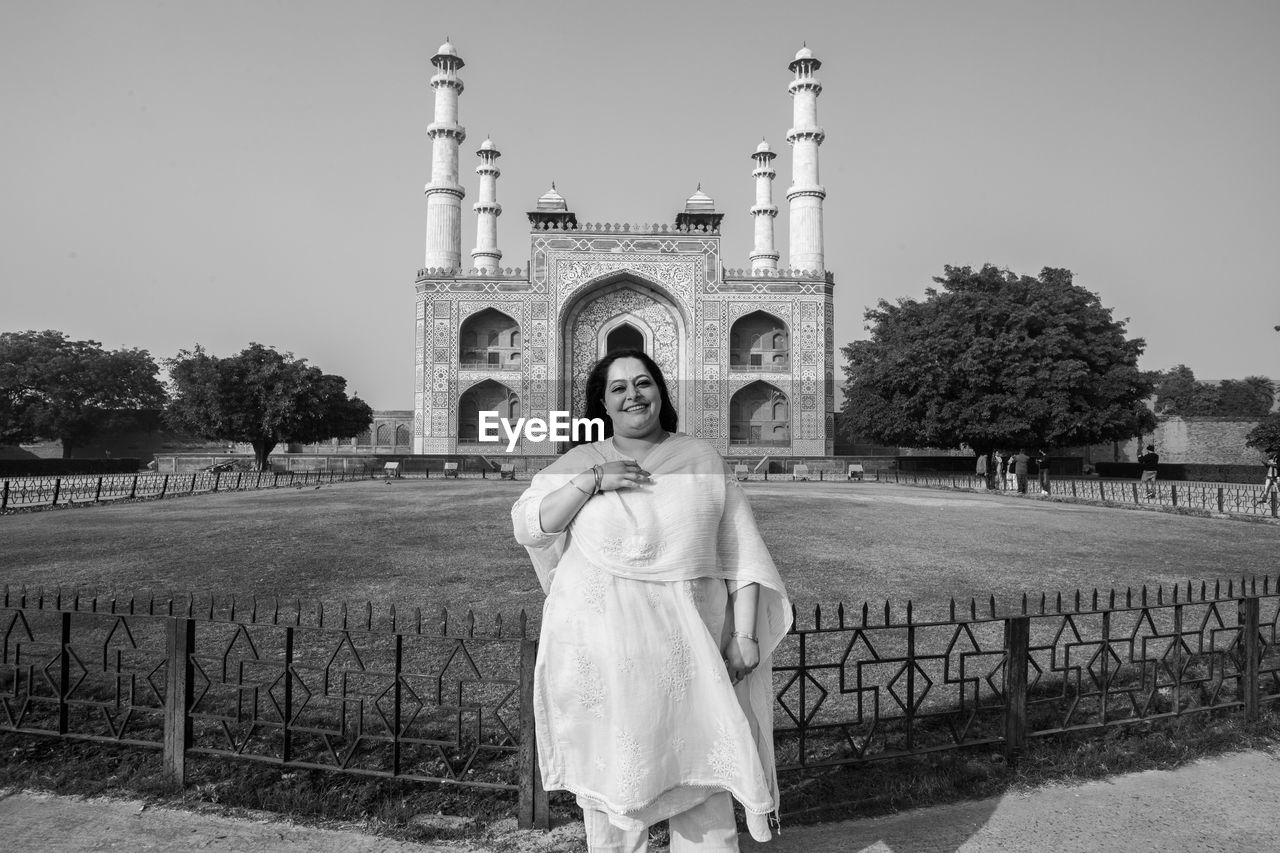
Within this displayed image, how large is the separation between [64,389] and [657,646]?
40743 millimetres

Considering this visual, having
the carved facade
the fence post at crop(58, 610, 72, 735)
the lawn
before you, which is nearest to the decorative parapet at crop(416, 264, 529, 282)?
the carved facade

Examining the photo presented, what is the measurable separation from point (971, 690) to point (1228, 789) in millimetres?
1158

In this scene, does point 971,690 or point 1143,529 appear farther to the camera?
point 1143,529

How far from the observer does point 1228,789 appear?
3.00 m

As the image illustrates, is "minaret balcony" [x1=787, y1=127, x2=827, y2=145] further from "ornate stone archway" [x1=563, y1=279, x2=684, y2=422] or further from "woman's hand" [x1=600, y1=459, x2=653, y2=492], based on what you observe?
"woman's hand" [x1=600, y1=459, x2=653, y2=492]

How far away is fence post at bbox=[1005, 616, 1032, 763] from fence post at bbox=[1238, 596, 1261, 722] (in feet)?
4.14

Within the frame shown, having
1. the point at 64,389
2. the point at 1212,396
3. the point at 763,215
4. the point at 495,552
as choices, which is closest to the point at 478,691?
the point at 495,552

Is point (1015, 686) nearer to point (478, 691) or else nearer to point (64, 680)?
point (478, 691)

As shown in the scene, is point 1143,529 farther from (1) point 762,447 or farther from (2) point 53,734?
(1) point 762,447

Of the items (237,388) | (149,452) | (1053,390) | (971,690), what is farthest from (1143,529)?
(149,452)

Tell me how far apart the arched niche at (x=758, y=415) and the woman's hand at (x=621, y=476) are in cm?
2987

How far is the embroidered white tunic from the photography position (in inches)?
77.0

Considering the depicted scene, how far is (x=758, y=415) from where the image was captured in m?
32.2

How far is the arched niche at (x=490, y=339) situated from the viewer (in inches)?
1262
